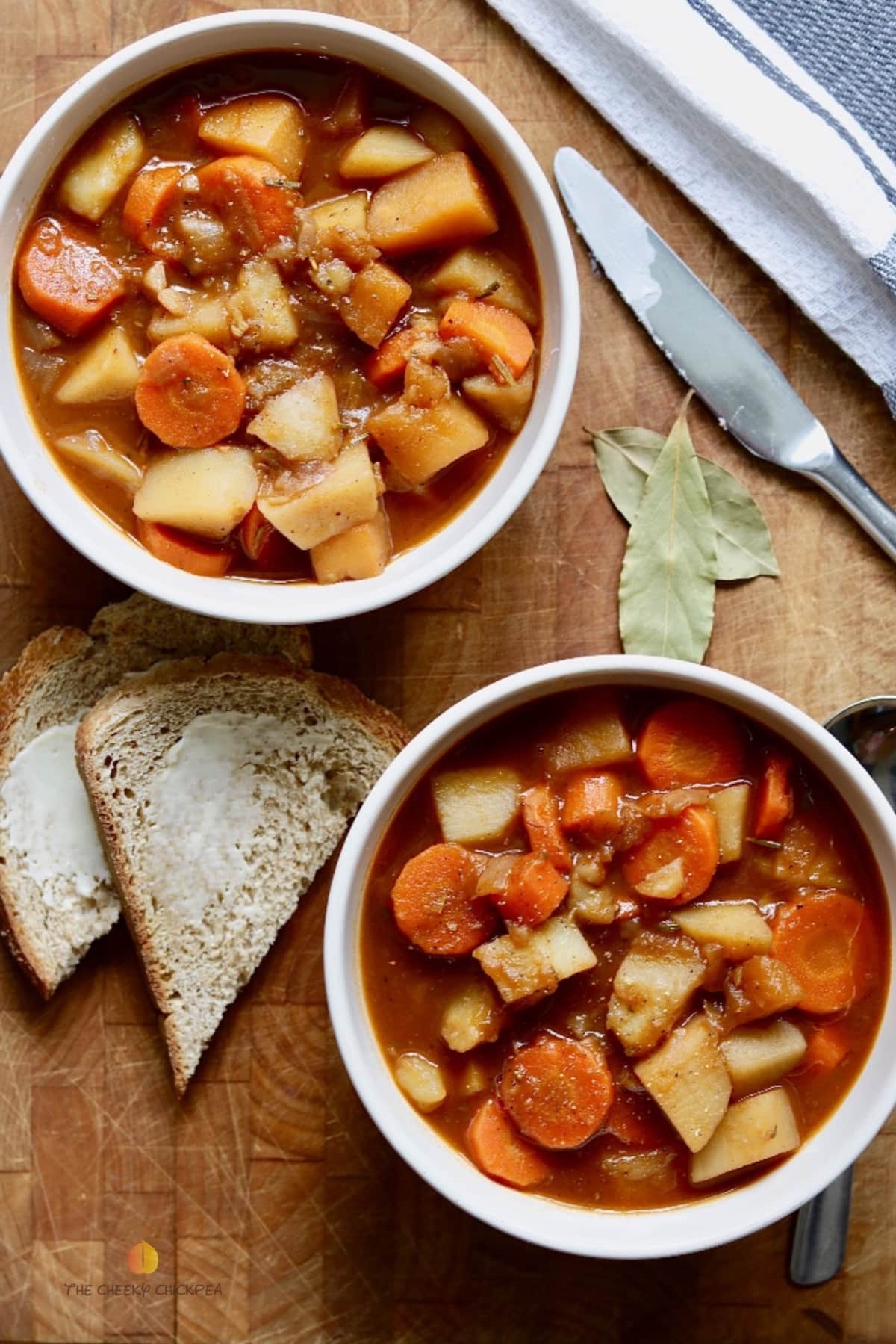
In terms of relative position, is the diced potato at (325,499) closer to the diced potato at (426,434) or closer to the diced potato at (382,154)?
the diced potato at (426,434)

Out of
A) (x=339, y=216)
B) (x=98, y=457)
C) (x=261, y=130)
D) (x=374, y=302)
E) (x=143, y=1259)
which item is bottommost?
(x=143, y=1259)

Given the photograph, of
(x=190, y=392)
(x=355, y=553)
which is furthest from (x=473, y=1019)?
(x=190, y=392)

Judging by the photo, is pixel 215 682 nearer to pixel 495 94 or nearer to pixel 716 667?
pixel 716 667

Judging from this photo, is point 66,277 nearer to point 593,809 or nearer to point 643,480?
point 643,480

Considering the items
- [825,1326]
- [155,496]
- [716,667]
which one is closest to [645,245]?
[716,667]

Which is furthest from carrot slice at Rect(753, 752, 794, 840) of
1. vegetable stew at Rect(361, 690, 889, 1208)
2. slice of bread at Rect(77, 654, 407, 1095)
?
slice of bread at Rect(77, 654, 407, 1095)
